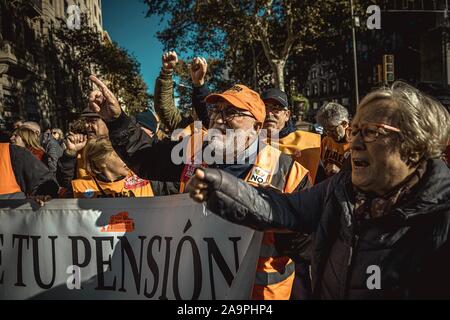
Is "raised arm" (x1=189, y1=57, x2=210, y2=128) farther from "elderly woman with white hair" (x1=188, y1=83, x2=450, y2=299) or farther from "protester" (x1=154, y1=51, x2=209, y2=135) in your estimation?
"elderly woman with white hair" (x1=188, y1=83, x2=450, y2=299)

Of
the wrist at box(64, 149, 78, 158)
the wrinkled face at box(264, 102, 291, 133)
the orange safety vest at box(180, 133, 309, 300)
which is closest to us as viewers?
the orange safety vest at box(180, 133, 309, 300)

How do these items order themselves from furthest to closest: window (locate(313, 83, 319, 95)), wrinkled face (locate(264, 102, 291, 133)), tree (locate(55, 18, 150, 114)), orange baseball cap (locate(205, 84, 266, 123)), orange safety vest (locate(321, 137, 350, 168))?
window (locate(313, 83, 319, 95))
tree (locate(55, 18, 150, 114))
orange safety vest (locate(321, 137, 350, 168))
wrinkled face (locate(264, 102, 291, 133))
orange baseball cap (locate(205, 84, 266, 123))

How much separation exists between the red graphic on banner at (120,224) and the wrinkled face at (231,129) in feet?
2.16

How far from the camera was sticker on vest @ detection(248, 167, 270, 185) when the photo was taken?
2.11 meters

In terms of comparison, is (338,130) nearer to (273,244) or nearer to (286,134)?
(286,134)

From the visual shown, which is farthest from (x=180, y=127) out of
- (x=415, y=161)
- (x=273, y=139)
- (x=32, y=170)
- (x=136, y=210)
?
(x=415, y=161)

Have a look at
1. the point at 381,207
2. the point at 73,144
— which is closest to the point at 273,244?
the point at 381,207

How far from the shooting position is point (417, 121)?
152 centimetres

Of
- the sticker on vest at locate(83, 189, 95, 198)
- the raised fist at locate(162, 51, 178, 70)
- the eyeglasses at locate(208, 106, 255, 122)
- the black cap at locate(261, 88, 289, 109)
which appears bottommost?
the sticker on vest at locate(83, 189, 95, 198)

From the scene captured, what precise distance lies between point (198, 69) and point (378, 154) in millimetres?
1695

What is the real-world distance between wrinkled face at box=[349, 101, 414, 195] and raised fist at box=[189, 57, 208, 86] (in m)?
1.53

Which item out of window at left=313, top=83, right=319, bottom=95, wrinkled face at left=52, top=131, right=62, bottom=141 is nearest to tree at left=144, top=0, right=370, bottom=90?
wrinkled face at left=52, top=131, right=62, bottom=141

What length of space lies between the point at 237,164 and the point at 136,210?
0.66 m

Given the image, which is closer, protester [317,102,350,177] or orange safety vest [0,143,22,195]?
orange safety vest [0,143,22,195]
